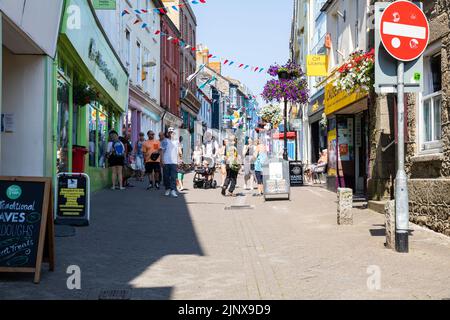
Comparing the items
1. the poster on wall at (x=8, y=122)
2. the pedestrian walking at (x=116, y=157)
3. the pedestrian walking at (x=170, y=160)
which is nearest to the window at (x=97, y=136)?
the pedestrian walking at (x=116, y=157)

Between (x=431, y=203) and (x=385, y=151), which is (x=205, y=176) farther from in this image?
(x=431, y=203)

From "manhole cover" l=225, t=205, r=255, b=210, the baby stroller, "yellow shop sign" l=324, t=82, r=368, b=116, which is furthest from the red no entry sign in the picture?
the baby stroller

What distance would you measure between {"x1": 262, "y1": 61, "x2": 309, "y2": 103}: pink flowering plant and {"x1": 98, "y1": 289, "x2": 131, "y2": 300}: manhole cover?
1889 cm

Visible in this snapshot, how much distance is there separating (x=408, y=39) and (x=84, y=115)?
972 cm

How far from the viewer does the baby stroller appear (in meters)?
19.8

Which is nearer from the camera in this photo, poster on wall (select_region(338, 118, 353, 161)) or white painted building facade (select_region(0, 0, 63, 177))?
white painted building facade (select_region(0, 0, 63, 177))

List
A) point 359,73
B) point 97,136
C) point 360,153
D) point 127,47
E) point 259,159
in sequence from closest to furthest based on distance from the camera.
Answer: point 359,73 < point 360,153 < point 97,136 < point 259,159 < point 127,47

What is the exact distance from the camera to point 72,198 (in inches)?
371

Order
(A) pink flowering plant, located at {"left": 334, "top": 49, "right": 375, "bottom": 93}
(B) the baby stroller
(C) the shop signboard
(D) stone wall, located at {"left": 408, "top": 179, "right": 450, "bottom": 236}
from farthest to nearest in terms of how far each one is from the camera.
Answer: (B) the baby stroller → (C) the shop signboard → (A) pink flowering plant, located at {"left": 334, "top": 49, "right": 375, "bottom": 93} → (D) stone wall, located at {"left": 408, "top": 179, "right": 450, "bottom": 236}

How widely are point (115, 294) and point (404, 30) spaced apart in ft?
16.0

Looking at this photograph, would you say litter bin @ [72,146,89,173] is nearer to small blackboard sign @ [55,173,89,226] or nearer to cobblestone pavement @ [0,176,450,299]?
cobblestone pavement @ [0,176,450,299]

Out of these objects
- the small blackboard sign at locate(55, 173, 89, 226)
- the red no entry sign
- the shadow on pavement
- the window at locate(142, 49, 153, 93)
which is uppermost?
the window at locate(142, 49, 153, 93)

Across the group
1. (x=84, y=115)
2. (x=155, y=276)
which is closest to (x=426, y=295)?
(x=155, y=276)

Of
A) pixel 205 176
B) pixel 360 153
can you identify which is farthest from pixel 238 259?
pixel 205 176
